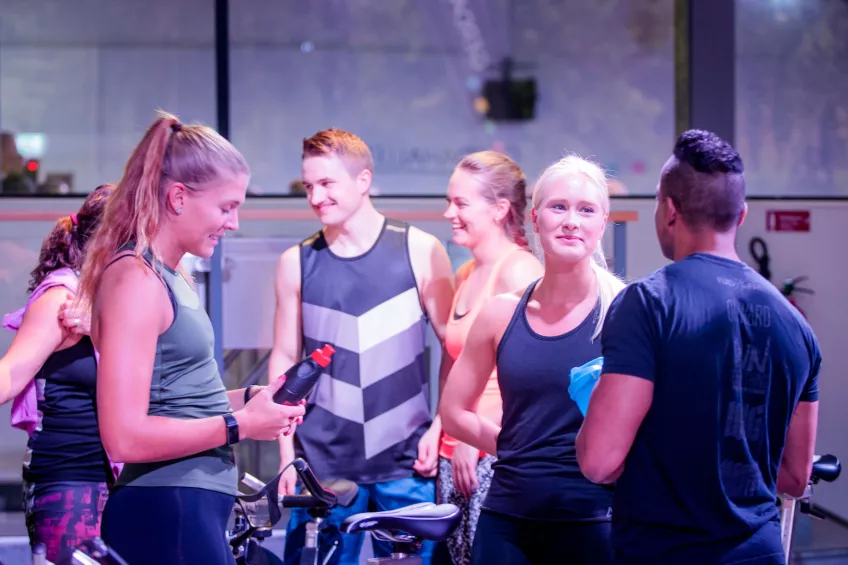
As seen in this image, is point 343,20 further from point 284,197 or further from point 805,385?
point 805,385

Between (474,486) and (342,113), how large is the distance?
157 inches

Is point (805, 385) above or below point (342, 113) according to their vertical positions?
below

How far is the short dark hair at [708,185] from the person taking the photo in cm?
151

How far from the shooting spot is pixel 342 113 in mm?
6082

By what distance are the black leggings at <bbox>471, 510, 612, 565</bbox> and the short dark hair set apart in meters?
0.70

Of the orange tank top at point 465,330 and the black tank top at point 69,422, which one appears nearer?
the black tank top at point 69,422

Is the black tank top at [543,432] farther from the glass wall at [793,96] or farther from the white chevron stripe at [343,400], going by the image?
the glass wall at [793,96]

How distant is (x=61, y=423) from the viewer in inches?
82.8

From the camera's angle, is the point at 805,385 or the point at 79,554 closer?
the point at 79,554

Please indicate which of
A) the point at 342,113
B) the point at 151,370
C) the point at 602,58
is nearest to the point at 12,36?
the point at 342,113

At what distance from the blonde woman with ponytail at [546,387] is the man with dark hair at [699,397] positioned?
370mm

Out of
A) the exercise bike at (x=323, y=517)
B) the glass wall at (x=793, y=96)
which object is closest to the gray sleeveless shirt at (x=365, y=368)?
the exercise bike at (x=323, y=517)

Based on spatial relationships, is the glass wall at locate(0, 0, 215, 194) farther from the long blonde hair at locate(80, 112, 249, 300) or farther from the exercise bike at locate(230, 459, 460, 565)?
the long blonde hair at locate(80, 112, 249, 300)

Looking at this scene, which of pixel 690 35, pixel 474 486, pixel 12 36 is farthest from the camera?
pixel 12 36
